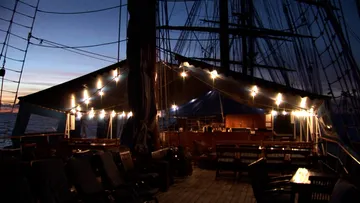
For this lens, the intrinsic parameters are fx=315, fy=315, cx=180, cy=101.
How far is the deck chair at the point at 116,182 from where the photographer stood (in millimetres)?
4454

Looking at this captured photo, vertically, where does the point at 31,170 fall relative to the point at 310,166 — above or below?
above

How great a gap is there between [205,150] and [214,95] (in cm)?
531

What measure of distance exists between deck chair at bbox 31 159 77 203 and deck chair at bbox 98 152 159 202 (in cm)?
76

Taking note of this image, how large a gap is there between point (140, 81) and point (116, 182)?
230cm

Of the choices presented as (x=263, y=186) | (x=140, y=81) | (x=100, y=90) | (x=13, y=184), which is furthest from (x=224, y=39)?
(x=13, y=184)

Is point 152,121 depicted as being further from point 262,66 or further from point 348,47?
point 262,66

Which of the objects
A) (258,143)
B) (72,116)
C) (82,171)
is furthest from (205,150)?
(82,171)

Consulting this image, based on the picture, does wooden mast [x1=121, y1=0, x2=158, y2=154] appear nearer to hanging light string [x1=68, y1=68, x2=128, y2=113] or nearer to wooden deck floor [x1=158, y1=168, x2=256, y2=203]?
wooden deck floor [x1=158, y1=168, x2=256, y2=203]

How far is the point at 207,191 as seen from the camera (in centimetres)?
631

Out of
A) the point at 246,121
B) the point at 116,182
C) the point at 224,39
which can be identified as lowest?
the point at 116,182

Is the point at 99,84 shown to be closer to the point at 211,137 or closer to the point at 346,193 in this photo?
the point at 211,137

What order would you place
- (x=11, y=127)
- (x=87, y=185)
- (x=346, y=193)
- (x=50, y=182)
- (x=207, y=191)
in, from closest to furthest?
(x=346, y=193)
(x=50, y=182)
(x=87, y=185)
(x=207, y=191)
(x=11, y=127)

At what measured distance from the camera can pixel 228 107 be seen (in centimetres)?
1614

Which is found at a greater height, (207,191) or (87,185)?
(87,185)
